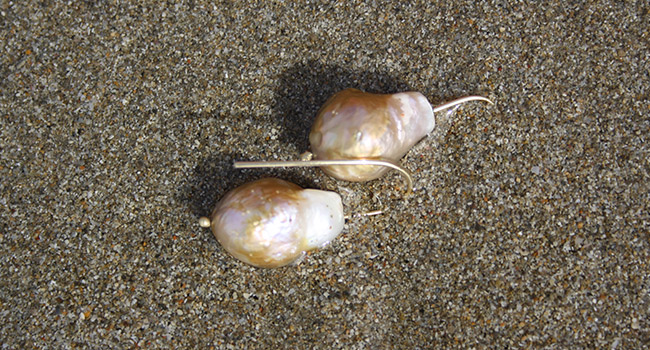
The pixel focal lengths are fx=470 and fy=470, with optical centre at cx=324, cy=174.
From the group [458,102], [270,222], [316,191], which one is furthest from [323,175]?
[458,102]

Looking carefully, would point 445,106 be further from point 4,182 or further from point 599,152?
point 4,182

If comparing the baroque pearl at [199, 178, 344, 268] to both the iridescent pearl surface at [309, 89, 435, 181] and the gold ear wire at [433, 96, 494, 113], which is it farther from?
the gold ear wire at [433, 96, 494, 113]

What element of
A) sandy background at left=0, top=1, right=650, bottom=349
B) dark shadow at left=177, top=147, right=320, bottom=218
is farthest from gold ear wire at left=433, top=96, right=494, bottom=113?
dark shadow at left=177, top=147, right=320, bottom=218

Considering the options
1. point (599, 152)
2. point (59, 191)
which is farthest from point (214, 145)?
point (599, 152)

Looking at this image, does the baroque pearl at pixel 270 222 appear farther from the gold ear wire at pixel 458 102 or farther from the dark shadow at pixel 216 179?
the gold ear wire at pixel 458 102

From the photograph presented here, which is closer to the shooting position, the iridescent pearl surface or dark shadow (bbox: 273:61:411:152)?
the iridescent pearl surface

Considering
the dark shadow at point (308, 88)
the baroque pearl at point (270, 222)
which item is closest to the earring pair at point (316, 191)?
the baroque pearl at point (270, 222)

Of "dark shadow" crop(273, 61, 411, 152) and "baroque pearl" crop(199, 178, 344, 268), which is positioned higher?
"dark shadow" crop(273, 61, 411, 152)
